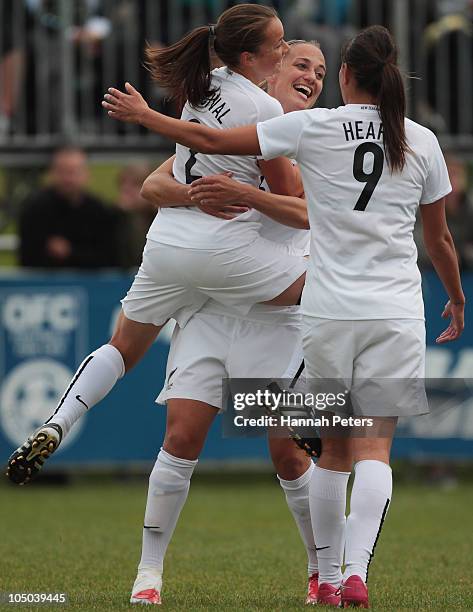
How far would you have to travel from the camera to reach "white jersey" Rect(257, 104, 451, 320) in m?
5.45

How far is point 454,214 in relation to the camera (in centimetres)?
1270

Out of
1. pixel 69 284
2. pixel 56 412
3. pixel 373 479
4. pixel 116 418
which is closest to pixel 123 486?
pixel 116 418

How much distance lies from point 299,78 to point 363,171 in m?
1.03

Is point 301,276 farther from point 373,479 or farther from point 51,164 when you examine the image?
point 51,164

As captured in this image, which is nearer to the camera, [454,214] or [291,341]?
[291,341]

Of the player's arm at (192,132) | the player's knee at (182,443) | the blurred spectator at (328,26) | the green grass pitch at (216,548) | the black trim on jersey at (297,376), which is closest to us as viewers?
the player's arm at (192,132)

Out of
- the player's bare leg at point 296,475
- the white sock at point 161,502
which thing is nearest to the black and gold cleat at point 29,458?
the white sock at point 161,502

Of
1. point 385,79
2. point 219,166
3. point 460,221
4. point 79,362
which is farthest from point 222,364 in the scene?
point 460,221

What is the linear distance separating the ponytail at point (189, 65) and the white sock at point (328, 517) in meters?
1.69

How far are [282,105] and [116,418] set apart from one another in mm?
5986

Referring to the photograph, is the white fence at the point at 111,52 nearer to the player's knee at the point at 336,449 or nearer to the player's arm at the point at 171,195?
the player's arm at the point at 171,195

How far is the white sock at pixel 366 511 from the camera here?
5.45m

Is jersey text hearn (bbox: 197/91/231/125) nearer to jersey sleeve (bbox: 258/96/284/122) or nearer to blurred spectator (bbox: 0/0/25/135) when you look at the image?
jersey sleeve (bbox: 258/96/284/122)

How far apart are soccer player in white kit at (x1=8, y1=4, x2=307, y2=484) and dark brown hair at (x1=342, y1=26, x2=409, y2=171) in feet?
1.83
